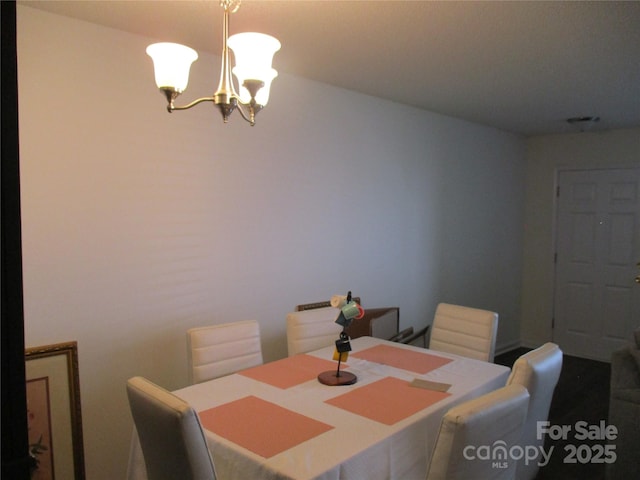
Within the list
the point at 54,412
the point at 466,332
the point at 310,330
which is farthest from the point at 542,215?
the point at 54,412

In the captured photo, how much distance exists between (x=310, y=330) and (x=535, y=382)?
1.27 metres

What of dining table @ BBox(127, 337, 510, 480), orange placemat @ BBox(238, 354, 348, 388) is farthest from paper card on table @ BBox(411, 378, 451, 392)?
orange placemat @ BBox(238, 354, 348, 388)

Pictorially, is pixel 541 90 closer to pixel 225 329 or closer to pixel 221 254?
pixel 221 254

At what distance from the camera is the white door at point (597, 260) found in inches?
197

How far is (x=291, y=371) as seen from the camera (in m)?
2.35

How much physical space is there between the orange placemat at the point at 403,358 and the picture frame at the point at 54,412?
1.43 metres

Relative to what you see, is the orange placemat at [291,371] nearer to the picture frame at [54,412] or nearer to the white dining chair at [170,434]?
the white dining chair at [170,434]

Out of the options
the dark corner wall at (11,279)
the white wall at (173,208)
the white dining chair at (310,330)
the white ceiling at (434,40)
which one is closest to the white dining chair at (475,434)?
the dark corner wall at (11,279)

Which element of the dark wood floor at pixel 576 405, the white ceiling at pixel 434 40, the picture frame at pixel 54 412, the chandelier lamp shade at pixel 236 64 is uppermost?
the white ceiling at pixel 434 40

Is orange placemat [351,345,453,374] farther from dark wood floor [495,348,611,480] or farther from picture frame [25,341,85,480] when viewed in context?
picture frame [25,341,85,480]

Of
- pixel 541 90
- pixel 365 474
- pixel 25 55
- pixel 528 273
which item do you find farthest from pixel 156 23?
pixel 528 273

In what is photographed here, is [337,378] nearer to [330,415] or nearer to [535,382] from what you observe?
[330,415]

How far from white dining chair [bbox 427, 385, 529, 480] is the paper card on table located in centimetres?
51

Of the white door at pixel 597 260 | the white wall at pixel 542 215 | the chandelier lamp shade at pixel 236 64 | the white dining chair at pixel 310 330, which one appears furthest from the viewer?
the white wall at pixel 542 215
